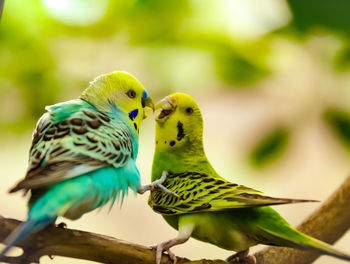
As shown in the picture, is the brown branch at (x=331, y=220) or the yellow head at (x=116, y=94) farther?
the brown branch at (x=331, y=220)

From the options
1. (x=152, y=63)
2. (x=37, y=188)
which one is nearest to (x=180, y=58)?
(x=152, y=63)

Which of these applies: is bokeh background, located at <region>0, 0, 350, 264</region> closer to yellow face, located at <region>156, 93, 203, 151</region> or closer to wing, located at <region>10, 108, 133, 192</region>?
yellow face, located at <region>156, 93, 203, 151</region>

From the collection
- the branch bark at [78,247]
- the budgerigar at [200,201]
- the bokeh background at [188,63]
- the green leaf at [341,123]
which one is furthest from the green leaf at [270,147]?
the branch bark at [78,247]

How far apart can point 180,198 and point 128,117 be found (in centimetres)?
25

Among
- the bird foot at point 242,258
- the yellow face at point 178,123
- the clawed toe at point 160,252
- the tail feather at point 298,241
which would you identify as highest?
the yellow face at point 178,123

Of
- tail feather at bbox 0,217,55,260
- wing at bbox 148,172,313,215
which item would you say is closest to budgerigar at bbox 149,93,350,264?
wing at bbox 148,172,313,215

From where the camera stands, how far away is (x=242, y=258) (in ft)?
4.17

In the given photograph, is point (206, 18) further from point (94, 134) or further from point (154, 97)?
point (94, 134)

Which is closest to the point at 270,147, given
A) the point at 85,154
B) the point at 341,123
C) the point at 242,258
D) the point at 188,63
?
the point at 341,123

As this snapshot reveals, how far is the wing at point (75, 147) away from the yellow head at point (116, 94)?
0.05 m

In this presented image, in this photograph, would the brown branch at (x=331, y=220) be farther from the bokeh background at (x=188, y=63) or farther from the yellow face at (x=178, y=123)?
the yellow face at (x=178, y=123)

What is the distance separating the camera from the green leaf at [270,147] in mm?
1572

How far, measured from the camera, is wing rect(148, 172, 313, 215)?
3.38 feet

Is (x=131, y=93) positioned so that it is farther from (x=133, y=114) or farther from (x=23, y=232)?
(x=23, y=232)
